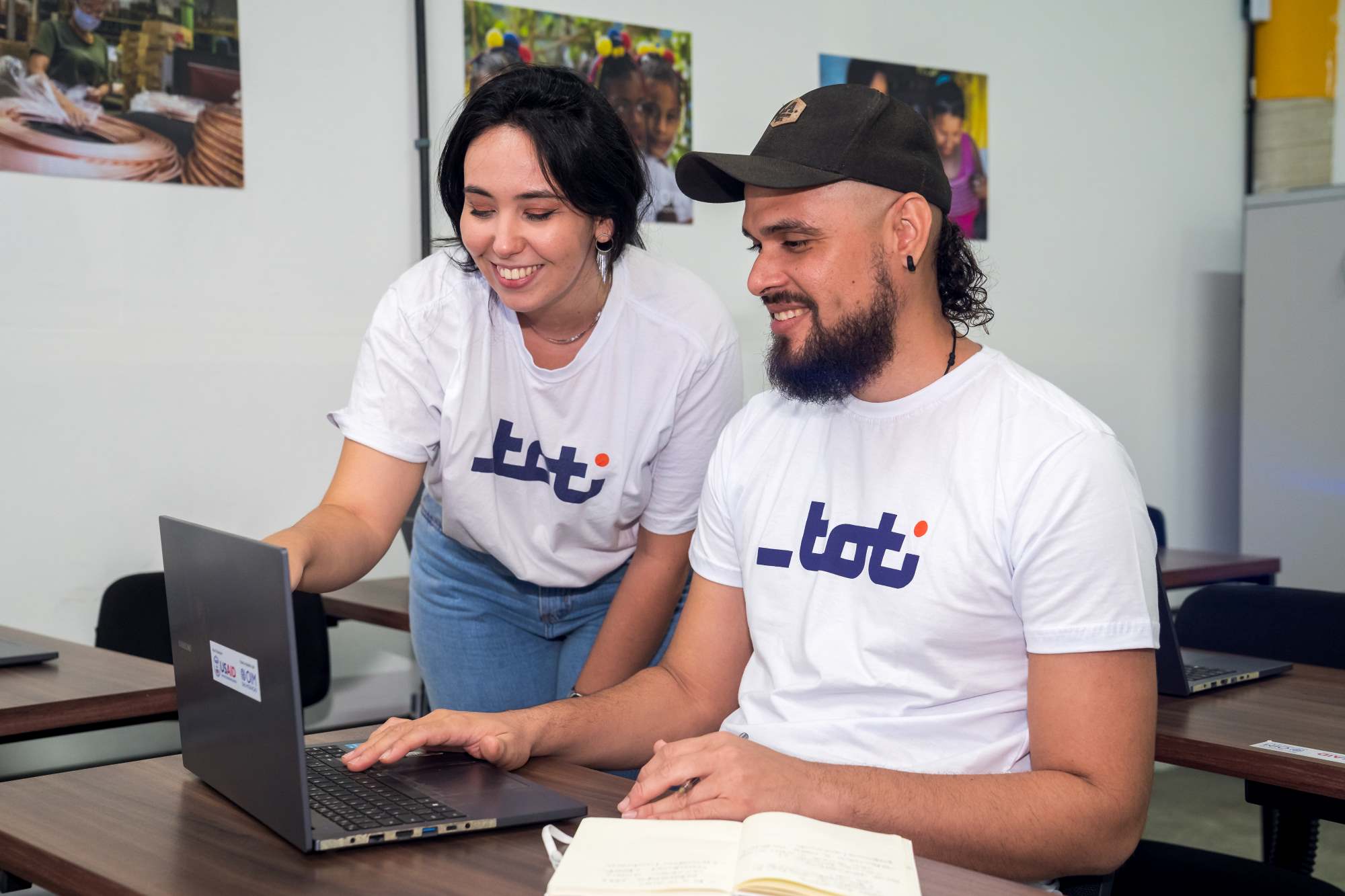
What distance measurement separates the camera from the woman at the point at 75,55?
8.58 ft

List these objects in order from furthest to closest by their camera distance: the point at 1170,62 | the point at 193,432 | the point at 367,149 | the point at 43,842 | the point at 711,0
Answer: the point at 1170,62, the point at 711,0, the point at 367,149, the point at 193,432, the point at 43,842

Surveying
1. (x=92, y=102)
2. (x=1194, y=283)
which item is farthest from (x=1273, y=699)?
(x=1194, y=283)

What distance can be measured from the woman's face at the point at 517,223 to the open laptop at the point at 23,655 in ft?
2.77

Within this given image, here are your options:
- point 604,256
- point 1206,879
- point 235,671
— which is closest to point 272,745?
point 235,671

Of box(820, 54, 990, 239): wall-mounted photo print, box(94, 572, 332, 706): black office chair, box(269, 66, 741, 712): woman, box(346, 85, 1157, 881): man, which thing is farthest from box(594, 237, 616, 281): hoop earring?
box(820, 54, 990, 239): wall-mounted photo print

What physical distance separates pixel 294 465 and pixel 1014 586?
211 centimetres

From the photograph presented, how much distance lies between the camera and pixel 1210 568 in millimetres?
3232

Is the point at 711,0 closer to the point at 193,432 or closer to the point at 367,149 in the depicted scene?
the point at 367,149

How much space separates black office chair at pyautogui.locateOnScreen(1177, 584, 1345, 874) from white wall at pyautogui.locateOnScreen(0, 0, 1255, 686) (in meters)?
1.64

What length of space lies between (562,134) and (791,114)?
0.30m

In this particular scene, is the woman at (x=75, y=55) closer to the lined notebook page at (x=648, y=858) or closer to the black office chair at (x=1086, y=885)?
the lined notebook page at (x=648, y=858)

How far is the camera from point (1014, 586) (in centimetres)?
132

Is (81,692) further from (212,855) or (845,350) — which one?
(845,350)

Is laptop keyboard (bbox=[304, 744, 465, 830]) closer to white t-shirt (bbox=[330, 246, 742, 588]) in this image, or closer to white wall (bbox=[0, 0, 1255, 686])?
white t-shirt (bbox=[330, 246, 742, 588])
